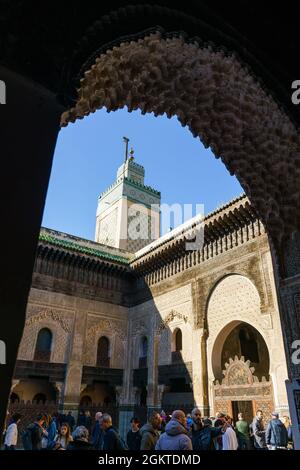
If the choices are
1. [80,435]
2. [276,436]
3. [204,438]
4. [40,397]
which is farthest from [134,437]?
[40,397]

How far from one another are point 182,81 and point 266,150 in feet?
3.28

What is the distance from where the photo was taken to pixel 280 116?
313cm

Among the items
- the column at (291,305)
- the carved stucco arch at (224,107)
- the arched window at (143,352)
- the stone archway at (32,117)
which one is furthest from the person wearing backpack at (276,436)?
the arched window at (143,352)

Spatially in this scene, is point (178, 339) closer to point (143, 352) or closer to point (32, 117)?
point (143, 352)

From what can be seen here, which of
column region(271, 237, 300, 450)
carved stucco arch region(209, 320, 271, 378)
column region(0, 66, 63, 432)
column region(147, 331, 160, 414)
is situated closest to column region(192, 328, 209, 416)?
carved stucco arch region(209, 320, 271, 378)

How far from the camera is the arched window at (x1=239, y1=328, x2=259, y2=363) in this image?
9.56m

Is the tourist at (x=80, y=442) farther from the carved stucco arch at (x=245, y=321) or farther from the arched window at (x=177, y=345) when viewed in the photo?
the arched window at (x=177, y=345)

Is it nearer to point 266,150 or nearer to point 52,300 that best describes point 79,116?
point 266,150

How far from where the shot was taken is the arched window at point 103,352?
40.5 feet

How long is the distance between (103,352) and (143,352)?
1487 mm

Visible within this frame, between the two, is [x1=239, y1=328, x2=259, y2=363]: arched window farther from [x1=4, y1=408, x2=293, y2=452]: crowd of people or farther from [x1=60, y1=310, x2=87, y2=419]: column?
[x1=60, y1=310, x2=87, y2=419]: column

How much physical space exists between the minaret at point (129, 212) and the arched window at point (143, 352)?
6.70 metres

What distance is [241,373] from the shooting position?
843cm
